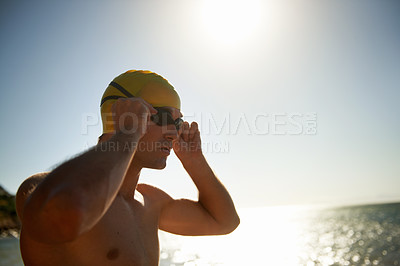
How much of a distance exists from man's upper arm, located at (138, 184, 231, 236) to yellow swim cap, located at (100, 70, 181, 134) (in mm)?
1040

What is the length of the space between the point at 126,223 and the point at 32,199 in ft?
3.98

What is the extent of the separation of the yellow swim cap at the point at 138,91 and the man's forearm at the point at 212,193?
2.48 feet

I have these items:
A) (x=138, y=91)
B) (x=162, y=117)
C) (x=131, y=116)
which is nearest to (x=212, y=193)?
(x=162, y=117)

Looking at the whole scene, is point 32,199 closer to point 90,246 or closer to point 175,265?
point 90,246

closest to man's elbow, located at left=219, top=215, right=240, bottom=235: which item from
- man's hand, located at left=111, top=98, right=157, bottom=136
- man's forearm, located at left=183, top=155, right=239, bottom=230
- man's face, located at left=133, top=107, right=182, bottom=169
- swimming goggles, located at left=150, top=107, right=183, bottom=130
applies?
man's forearm, located at left=183, top=155, right=239, bottom=230

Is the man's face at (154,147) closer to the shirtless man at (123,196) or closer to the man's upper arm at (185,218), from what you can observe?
the shirtless man at (123,196)

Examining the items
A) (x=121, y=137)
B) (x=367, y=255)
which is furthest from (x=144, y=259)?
(x=367, y=255)

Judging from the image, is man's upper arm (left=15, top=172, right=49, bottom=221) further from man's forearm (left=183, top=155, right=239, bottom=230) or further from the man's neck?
man's forearm (left=183, top=155, right=239, bottom=230)

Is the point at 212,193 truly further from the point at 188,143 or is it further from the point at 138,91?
the point at 138,91

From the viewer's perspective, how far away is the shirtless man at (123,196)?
4.15 ft

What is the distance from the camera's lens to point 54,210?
48.3 inches

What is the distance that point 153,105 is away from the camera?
2682 millimetres

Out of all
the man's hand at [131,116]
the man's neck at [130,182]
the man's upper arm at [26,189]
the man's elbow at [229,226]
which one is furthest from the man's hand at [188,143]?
the man's upper arm at [26,189]

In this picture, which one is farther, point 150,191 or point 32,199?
point 150,191
